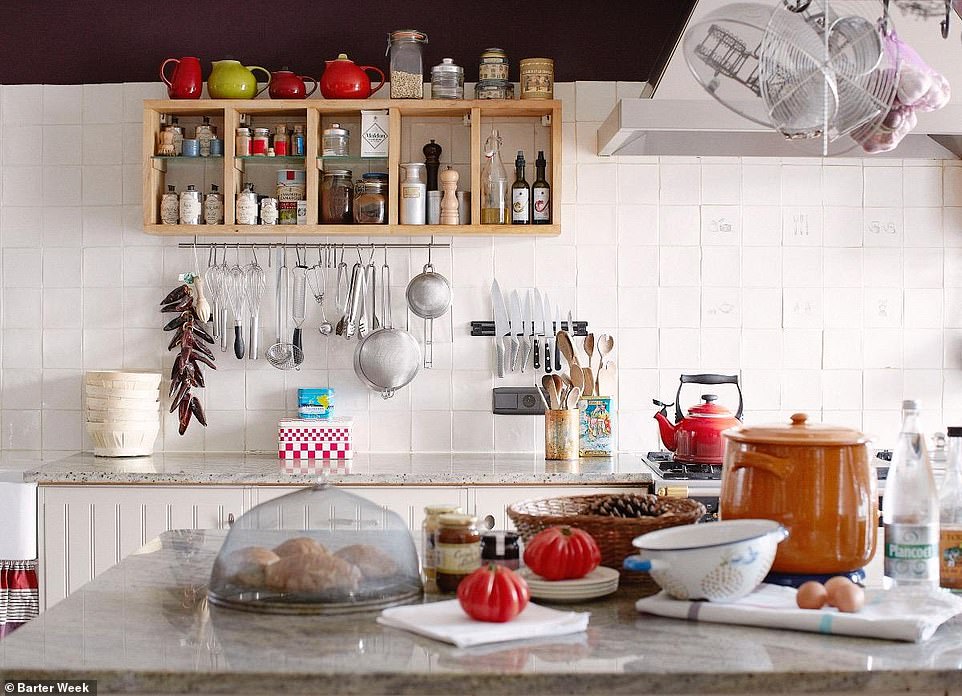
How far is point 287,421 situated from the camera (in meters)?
3.74

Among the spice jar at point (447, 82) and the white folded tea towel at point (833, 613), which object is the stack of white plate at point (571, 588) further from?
the spice jar at point (447, 82)

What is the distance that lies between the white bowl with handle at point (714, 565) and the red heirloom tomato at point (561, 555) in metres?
0.10

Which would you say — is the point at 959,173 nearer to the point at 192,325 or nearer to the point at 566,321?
the point at 566,321

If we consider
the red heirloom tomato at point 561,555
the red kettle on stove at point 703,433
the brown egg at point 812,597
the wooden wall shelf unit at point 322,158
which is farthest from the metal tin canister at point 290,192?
the brown egg at point 812,597

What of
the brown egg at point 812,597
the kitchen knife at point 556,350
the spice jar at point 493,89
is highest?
the spice jar at point 493,89

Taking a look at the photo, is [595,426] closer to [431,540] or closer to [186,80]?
[186,80]

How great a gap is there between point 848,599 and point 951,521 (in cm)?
38

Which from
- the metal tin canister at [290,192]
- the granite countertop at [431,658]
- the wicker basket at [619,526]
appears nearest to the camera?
the granite countertop at [431,658]

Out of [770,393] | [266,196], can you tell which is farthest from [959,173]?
[266,196]

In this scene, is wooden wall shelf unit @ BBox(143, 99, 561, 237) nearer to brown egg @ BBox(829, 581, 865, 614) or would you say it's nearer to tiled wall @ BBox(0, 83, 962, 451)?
tiled wall @ BBox(0, 83, 962, 451)

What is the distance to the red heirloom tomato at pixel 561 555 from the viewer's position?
167 centimetres

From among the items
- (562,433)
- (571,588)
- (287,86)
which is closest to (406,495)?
(562,433)

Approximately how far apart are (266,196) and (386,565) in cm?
250

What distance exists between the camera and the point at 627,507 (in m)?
1.84
